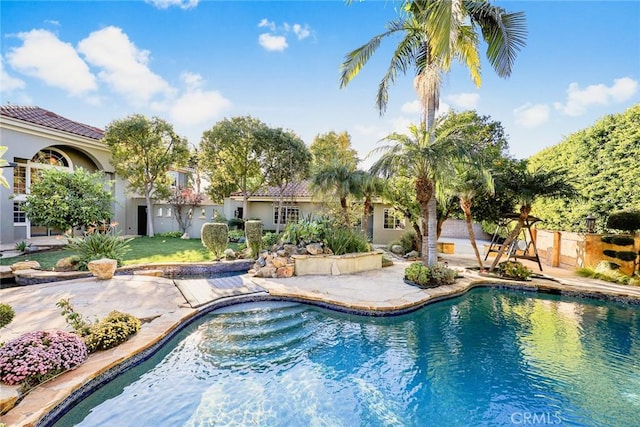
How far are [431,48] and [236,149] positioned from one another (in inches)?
529

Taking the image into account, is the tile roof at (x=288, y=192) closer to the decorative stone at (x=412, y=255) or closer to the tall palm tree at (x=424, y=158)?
the decorative stone at (x=412, y=255)

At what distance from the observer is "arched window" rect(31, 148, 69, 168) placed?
1645cm

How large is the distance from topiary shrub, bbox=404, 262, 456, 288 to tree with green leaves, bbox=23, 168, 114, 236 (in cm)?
1344

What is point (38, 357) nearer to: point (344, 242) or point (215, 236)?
point (215, 236)

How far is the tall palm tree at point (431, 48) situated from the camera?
29.1ft

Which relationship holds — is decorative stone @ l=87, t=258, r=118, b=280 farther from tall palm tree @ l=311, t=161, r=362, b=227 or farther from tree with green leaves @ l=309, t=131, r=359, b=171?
tree with green leaves @ l=309, t=131, r=359, b=171

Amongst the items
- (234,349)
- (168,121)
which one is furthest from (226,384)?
(168,121)

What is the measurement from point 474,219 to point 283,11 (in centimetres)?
1158

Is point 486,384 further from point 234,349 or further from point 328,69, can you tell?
point 328,69

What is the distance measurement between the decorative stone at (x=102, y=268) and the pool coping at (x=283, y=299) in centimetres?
387

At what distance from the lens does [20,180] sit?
1552cm

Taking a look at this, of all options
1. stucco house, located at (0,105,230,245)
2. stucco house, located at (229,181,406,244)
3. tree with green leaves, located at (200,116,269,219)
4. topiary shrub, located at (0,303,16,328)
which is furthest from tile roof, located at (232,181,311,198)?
topiary shrub, located at (0,303,16,328)

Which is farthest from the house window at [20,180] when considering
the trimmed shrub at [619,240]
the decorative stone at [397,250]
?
the trimmed shrub at [619,240]

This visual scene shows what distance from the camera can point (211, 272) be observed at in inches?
438
